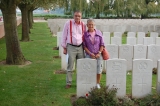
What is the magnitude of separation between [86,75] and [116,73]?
62 cm

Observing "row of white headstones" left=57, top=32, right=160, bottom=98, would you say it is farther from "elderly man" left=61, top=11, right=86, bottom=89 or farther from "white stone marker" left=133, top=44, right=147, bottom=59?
"white stone marker" left=133, top=44, right=147, bottom=59


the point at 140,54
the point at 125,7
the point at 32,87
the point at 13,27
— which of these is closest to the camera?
the point at 32,87

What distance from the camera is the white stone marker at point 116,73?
230 inches

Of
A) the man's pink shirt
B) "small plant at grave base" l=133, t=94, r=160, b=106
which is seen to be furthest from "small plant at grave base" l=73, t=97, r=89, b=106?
the man's pink shirt

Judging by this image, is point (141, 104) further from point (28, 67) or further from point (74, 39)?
point (28, 67)

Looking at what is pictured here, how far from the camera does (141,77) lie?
594cm

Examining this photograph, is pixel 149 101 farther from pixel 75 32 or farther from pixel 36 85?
pixel 36 85

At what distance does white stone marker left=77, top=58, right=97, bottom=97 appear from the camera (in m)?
5.91

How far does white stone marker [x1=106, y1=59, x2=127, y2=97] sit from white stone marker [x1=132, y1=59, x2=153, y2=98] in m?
0.23

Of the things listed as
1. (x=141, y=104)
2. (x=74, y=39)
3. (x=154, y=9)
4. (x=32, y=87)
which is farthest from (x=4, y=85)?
(x=154, y=9)

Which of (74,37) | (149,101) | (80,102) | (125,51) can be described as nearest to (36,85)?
(74,37)

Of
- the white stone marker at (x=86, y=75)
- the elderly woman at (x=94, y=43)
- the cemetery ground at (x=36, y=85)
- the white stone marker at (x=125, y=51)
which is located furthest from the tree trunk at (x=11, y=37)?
the white stone marker at (x=86, y=75)

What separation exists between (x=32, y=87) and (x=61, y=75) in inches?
56.2

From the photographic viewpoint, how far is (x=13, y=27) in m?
9.63
